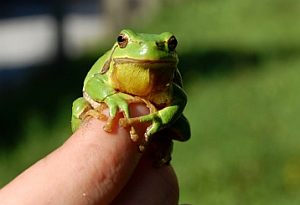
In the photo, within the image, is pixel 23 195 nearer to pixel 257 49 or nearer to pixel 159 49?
pixel 159 49

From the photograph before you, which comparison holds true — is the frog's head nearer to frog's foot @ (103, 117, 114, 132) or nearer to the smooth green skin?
the smooth green skin

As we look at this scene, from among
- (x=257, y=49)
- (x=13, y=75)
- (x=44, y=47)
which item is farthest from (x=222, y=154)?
(x=44, y=47)

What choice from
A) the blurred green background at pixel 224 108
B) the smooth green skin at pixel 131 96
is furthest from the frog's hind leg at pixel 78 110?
the blurred green background at pixel 224 108

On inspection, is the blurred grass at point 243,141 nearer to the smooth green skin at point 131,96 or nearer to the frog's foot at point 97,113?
the smooth green skin at point 131,96

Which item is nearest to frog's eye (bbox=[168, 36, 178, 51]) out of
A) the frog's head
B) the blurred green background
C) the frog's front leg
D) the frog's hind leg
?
the frog's head

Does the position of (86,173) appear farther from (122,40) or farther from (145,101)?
(122,40)

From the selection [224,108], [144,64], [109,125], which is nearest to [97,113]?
[109,125]
